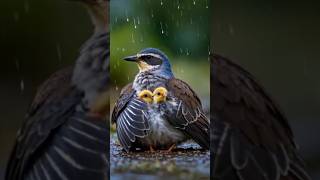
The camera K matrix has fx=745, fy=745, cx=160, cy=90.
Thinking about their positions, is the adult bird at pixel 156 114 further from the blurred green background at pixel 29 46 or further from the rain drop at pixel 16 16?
the rain drop at pixel 16 16

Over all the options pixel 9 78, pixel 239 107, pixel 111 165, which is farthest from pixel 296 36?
pixel 9 78

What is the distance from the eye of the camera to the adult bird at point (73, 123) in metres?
6.30

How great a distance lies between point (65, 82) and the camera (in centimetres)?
638

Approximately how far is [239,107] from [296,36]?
812 millimetres

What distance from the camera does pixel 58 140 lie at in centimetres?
630

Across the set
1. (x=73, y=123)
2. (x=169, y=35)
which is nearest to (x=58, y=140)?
(x=73, y=123)

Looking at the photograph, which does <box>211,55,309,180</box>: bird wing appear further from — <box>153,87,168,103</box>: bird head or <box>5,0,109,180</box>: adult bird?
<box>5,0,109,180</box>: adult bird

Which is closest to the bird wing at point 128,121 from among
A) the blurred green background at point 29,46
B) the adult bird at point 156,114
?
the adult bird at point 156,114

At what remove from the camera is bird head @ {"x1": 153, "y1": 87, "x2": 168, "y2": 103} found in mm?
6430

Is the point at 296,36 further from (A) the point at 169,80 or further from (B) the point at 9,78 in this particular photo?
(B) the point at 9,78

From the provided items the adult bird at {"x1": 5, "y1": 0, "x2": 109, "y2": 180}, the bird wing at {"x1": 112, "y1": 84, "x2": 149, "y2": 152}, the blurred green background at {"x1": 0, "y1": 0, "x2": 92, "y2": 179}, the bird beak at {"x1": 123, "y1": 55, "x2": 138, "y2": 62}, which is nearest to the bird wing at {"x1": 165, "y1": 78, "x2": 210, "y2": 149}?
the bird wing at {"x1": 112, "y1": 84, "x2": 149, "y2": 152}

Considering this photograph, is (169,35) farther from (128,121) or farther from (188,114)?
(128,121)

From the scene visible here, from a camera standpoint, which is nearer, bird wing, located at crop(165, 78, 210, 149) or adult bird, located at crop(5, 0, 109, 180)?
adult bird, located at crop(5, 0, 109, 180)

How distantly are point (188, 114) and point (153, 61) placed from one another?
548 mm
